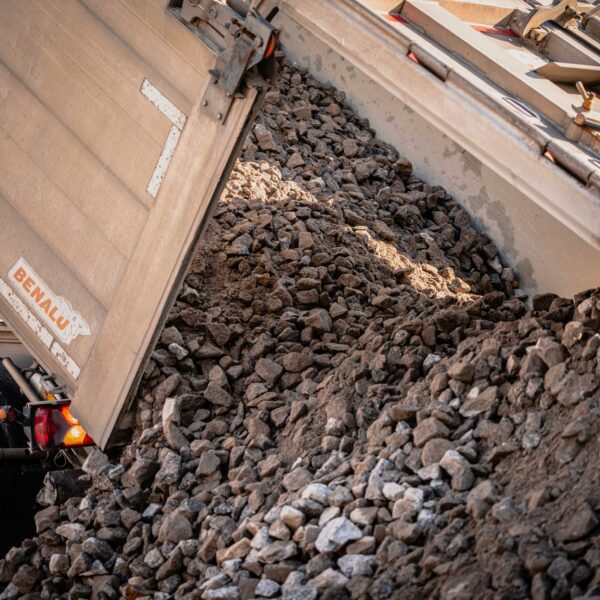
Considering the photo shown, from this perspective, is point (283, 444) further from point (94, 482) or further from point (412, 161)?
point (412, 161)

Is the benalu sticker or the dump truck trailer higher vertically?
the dump truck trailer

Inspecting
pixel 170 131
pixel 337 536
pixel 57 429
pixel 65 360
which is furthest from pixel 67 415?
pixel 337 536

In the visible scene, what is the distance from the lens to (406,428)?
146 inches

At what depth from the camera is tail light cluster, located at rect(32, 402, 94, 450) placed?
4227 mm

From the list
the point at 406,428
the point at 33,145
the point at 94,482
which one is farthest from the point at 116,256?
the point at 406,428

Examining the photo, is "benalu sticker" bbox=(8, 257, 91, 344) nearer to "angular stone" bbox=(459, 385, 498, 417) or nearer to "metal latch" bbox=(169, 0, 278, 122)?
"metal latch" bbox=(169, 0, 278, 122)

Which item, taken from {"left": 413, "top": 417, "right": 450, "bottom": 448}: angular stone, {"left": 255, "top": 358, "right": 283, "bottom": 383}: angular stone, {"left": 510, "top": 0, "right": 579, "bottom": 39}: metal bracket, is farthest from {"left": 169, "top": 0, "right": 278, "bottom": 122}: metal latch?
{"left": 510, "top": 0, "right": 579, "bottom": 39}: metal bracket

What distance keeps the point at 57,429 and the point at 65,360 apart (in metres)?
0.27

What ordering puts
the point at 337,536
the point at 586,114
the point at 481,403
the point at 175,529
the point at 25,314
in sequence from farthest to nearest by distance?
the point at 25,314, the point at 175,529, the point at 481,403, the point at 586,114, the point at 337,536

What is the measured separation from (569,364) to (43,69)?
2227mm

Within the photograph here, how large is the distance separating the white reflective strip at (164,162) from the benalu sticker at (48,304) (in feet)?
2.09

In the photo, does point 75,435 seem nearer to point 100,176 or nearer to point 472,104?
point 100,176

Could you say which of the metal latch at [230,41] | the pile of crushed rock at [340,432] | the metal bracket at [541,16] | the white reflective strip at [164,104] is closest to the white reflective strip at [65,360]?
the pile of crushed rock at [340,432]

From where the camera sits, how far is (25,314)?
4457mm
